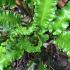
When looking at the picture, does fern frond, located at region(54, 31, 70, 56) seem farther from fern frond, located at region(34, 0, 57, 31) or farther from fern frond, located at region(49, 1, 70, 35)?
fern frond, located at region(34, 0, 57, 31)

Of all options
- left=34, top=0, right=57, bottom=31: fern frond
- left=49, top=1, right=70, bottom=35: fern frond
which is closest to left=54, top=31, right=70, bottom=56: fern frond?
left=49, top=1, right=70, bottom=35: fern frond

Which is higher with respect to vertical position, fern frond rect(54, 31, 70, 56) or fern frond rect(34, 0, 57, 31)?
fern frond rect(34, 0, 57, 31)

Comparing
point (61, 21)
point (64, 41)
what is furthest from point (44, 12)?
point (64, 41)

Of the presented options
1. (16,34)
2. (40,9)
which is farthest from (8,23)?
(40,9)

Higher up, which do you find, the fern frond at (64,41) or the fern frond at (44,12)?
the fern frond at (44,12)

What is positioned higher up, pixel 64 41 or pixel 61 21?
pixel 61 21

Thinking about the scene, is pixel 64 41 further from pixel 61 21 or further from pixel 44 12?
pixel 44 12

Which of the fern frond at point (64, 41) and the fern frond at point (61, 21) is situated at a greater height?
the fern frond at point (61, 21)

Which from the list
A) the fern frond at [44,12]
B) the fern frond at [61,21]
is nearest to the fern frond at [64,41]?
the fern frond at [61,21]

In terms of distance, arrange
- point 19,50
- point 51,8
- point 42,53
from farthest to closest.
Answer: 1. point 42,53
2. point 19,50
3. point 51,8

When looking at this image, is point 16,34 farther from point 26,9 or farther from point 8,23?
point 26,9

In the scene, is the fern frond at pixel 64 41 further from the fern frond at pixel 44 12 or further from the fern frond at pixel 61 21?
the fern frond at pixel 44 12
